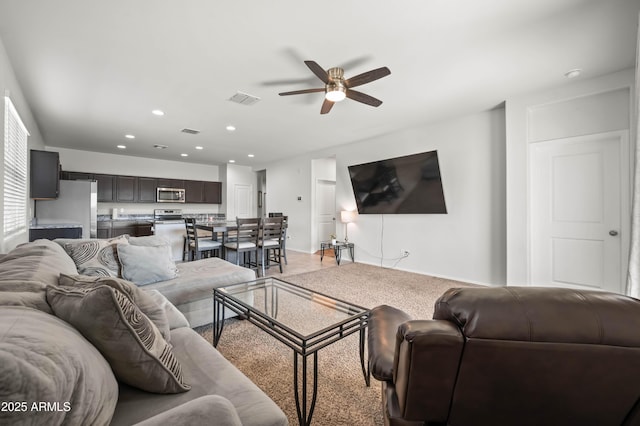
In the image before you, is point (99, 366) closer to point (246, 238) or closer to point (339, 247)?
point (246, 238)

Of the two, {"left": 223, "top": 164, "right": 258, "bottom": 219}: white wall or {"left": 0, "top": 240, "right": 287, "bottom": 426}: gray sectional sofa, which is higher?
{"left": 223, "top": 164, "right": 258, "bottom": 219}: white wall

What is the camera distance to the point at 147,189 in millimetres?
7082

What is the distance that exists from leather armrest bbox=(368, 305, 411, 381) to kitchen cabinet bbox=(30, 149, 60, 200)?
4.45 metres

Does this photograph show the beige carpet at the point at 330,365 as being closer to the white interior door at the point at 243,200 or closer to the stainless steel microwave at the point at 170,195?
the white interior door at the point at 243,200

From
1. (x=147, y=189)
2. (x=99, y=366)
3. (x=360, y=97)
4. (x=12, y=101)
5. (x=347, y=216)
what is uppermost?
(x=360, y=97)

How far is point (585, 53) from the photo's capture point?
8.22ft

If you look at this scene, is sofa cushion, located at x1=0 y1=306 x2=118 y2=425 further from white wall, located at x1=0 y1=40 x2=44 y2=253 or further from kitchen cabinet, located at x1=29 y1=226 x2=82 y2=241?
kitchen cabinet, located at x1=29 y1=226 x2=82 y2=241

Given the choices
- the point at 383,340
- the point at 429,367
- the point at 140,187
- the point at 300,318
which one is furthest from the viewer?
the point at 140,187

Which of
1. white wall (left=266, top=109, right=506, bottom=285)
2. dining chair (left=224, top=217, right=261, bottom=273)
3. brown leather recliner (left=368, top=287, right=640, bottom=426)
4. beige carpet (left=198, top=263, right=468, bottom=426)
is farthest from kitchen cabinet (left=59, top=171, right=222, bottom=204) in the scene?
brown leather recliner (left=368, top=287, right=640, bottom=426)

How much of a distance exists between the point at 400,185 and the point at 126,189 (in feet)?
21.7

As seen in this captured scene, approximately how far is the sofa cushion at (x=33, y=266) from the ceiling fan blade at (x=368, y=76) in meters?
2.53

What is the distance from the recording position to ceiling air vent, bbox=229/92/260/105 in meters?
3.32

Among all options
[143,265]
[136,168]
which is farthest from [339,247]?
[136,168]

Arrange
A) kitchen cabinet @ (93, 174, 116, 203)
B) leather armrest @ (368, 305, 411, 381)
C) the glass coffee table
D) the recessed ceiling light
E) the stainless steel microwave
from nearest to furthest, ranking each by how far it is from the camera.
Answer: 1. leather armrest @ (368, 305, 411, 381)
2. the glass coffee table
3. the recessed ceiling light
4. kitchen cabinet @ (93, 174, 116, 203)
5. the stainless steel microwave
